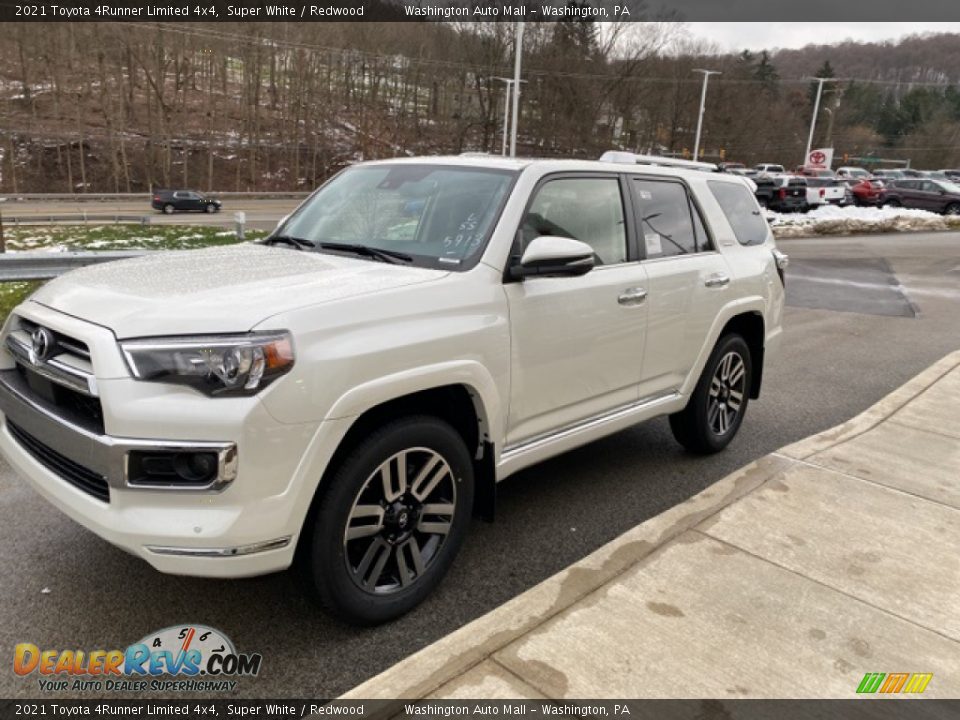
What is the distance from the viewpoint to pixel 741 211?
5.18 m

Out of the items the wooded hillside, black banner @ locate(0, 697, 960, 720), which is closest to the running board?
black banner @ locate(0, 697, 960, 720)

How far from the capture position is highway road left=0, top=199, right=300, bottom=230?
104 feet

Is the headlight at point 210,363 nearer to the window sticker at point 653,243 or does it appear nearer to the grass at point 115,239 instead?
the window sticker at point 653,243

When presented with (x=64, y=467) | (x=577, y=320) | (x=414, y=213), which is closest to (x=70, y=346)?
(x=64, y=467)

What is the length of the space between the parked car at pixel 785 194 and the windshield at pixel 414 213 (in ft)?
98.6

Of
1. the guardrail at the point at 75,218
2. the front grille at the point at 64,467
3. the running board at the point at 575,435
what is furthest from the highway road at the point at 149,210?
the front grille at the point at 64,467

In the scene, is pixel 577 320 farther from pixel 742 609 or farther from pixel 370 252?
pixel 742 609

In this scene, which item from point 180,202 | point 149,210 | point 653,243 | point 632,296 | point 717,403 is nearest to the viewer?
point 632,296

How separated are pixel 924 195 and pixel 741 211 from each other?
36.6 m

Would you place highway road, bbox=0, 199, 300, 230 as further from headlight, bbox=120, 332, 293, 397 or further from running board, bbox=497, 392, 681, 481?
headlight, bbox=120, 332, 293, 397

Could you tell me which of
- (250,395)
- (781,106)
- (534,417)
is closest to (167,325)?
(250,395)

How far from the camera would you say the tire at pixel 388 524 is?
2637 millimetres

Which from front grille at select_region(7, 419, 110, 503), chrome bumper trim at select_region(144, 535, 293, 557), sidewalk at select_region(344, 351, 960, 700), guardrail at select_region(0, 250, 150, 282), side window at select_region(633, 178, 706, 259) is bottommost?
sidewalk at select_region(344, 351, 960, 700)

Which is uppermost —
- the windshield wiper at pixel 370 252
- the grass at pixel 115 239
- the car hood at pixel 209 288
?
the windshield wiper at pixel 370 252
